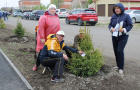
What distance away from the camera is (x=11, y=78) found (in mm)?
4926

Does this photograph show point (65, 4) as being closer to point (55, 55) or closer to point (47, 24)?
point (47, 24)

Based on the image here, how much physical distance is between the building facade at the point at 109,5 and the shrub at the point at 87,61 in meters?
31.5

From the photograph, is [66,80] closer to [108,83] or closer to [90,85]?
[90,85]

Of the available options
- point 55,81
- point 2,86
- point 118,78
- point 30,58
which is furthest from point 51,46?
point 30,58

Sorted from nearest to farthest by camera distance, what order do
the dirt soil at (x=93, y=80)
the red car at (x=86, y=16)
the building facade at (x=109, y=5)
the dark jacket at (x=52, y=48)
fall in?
the dirt soil at (x=93, y=80) → the dark jacket at (x=52, y=48) → the red car at (x=86, y=16) → the building facade at (x=109, y=5)

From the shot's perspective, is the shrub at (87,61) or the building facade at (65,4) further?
the building facade at (65,4)

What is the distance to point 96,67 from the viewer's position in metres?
4.47

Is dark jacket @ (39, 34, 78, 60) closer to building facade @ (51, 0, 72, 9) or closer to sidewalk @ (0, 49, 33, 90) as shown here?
sidewalk @ (0, 49, 33, 90)

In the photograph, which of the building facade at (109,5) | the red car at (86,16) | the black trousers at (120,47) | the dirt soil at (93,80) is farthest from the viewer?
the building facade at (109,5)

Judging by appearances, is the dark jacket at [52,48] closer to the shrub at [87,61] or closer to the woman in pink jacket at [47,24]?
the shrub at [87,61]

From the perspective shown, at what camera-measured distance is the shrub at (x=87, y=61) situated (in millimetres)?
4379

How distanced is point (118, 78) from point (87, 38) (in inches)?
47.1

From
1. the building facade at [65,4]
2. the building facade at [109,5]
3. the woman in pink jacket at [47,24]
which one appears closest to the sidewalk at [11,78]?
the woman in pink jacket at [47,24]

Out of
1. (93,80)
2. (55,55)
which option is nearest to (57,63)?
(55,55)
